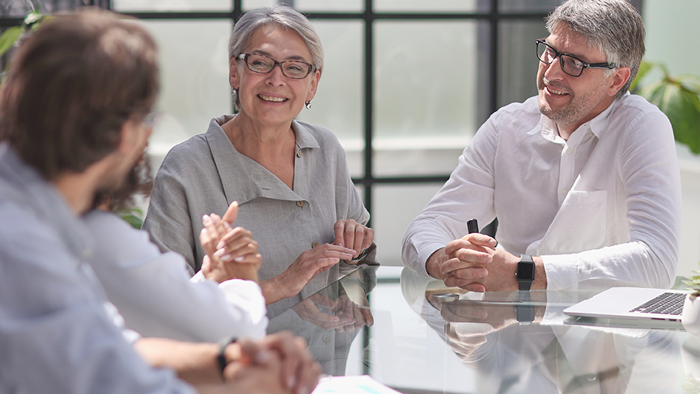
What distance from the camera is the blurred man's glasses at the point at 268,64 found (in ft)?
6.39

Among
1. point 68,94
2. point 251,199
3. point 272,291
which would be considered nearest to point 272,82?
point 251,199

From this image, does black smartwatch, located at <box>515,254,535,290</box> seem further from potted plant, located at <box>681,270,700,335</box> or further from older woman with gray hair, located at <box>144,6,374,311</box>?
potted plant, located at <box>681,270,700,335</box>

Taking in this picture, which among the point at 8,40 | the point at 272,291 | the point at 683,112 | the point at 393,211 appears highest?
the point at 8,40

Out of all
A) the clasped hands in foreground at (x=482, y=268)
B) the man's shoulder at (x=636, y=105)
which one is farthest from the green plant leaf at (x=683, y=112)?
the clasped hands in foreground at (x=482, y=268)

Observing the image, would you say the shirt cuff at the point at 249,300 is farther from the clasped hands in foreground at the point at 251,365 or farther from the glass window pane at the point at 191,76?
the glass window pane at the point at 191,76

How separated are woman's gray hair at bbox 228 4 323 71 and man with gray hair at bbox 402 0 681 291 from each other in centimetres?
72

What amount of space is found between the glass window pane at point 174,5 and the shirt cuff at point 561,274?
2.50m

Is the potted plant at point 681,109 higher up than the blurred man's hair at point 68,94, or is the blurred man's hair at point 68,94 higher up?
the blurred man's hair at point 68,94

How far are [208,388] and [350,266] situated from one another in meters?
1.33

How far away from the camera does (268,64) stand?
1956 millimetres

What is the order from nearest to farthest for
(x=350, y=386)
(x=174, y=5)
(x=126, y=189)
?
(x=126, y=189) < (x=350, y=386) < (x=174, y=5)

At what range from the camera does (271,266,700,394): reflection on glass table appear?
1.10 m

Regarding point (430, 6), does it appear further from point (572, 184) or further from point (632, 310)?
point (632, 310)

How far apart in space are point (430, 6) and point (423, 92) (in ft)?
1.68
